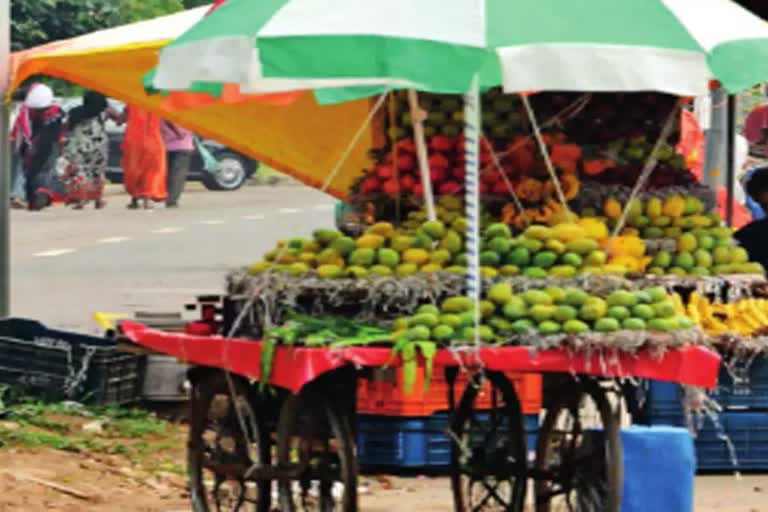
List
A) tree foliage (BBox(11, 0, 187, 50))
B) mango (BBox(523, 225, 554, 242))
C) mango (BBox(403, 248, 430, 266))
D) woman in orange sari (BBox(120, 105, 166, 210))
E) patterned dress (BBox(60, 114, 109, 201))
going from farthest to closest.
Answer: tree foliage (BBox(11, 0, 187, 50))
patterned dress (BBox(60, 114, 109, 201))
woman in orange sari (BBox(120, 105, 166, 210))
mango (BBox(523, 225, 554, 242))
mango (BBox(403, 248, 430, 266))

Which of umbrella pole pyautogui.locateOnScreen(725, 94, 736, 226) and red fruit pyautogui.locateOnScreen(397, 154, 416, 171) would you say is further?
umbrella pole pyautogui.locateOnScreen(725, 94, 736, 226)

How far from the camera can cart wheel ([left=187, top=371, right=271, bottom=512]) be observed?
30.2ft

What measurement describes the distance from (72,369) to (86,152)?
2204 centimetres

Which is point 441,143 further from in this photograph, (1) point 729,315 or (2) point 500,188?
(1) point 729,315

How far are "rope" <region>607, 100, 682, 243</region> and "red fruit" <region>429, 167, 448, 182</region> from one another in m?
0.77

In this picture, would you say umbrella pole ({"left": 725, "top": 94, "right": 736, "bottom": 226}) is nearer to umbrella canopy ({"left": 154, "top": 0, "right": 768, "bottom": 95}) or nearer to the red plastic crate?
the red plastic crate

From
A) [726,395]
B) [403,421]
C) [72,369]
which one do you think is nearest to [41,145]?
[72,369]

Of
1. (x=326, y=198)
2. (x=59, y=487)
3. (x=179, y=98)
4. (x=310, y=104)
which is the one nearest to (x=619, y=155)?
(x=179, y=98)

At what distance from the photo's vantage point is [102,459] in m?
11.6

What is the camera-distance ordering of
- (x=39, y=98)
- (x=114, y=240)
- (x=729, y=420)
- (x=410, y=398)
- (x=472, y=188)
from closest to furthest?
1. (x=472, y=188)
2. (x=410, y=398)
3. (x=729, y=420)
4. (x=114, y=240)
5. (x=39, y=98)

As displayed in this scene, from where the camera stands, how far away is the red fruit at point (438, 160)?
958 centimetres

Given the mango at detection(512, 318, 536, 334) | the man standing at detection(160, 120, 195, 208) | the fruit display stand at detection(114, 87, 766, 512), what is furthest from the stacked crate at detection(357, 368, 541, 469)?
the man standing at detection(160, 120, 195, 208)

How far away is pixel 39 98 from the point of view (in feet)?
111

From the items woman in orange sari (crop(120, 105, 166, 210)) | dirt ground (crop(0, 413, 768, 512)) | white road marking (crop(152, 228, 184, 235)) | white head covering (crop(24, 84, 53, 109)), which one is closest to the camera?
dirt ground (crop(0, 413, 768, 512))
